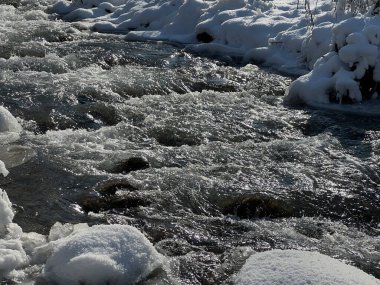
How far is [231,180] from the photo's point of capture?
210 inches

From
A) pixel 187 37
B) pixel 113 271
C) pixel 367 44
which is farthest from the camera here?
pixel 187 37

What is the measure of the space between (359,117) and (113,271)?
418 cm

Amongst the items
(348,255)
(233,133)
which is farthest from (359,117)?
(348,255)

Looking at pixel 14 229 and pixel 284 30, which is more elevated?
pixel 284 30

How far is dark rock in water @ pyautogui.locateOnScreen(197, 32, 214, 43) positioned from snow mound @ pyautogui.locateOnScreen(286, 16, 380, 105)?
2.70 metres

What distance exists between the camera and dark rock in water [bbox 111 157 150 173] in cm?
548

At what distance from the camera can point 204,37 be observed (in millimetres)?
9930

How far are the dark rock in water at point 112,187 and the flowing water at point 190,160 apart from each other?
0.01m

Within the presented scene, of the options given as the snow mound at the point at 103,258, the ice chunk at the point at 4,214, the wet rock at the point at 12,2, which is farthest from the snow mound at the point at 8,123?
the wet rock at the point at 12,2

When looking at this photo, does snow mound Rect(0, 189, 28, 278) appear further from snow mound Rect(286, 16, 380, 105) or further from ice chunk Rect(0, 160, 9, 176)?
snow mound Rect(286, 16, 380, 105)

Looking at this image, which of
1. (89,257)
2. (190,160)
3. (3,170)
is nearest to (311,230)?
(190,160)

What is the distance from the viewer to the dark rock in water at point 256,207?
4816 millimetres

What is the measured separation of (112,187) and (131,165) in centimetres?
49

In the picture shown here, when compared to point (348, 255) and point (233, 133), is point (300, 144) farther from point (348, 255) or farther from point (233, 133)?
point (348, 255)
